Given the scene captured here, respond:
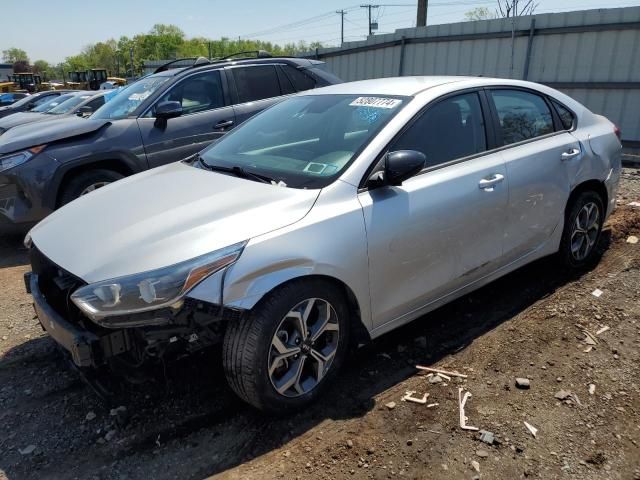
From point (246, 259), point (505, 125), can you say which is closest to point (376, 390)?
point (246, 259)

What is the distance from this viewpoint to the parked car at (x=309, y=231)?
2.38m

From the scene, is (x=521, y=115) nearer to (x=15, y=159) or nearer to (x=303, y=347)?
(x=303, y=347)

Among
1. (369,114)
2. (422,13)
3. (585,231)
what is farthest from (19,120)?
(422,13)

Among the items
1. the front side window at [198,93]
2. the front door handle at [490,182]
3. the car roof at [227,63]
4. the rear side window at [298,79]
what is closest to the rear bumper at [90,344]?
the front door handle at [490,182]

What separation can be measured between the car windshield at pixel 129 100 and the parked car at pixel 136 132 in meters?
0.02

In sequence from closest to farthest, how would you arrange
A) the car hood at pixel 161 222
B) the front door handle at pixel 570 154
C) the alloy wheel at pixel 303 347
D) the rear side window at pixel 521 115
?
1. the car hood at pixel 161 222
2. the alloy wheel at pixel 303 347
3. the rear side window at pixel 521 115
4. the front door handle at pixel 570 154

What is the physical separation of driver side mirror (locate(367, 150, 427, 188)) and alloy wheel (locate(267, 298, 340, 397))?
753 mm

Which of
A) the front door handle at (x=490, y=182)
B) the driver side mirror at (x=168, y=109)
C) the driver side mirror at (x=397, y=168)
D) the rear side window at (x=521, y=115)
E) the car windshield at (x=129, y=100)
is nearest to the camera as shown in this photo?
the driver side mirror at (x=397, y=168)

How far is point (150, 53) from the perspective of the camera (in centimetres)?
11869

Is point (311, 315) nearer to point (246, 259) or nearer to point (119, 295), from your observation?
point (246, 259)

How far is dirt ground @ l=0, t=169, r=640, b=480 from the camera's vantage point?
2455 mm

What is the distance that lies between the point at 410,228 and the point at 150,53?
5100 inches

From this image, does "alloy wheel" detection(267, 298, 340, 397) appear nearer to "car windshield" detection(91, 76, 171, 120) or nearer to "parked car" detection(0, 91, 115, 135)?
"car windshield" detection(91, 76, 171, 120)

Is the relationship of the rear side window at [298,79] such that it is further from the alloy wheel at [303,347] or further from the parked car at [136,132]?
the alloy wheel at [303,347]
